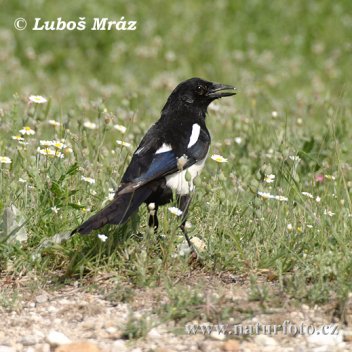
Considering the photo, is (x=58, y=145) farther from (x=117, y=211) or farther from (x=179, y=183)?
(x=117, y=211)

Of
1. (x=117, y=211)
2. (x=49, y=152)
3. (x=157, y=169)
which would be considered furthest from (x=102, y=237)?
(x=49, y=152)

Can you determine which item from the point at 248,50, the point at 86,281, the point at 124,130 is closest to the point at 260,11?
the point at 248,50

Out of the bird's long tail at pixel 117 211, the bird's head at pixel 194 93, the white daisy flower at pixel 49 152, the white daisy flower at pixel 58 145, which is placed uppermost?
the bird's head at pixel 194 93

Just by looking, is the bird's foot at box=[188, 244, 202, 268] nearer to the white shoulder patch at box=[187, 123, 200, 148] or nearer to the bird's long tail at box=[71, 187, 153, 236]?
the bird's long tail at box=[71, 187, 153, 236]

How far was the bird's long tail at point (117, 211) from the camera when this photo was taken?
4.80 metres

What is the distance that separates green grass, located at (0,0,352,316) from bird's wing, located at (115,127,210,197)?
0.21m

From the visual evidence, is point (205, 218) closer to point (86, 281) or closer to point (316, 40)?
point (86, 281)

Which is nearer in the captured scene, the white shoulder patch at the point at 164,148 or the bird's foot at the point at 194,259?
the bird's foot at the point at 194,259

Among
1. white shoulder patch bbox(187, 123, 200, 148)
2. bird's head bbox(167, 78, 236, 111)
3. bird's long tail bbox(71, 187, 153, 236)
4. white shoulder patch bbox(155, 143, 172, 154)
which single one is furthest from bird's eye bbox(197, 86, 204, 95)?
bird's long tail bbox(71, 187, 153, 236)

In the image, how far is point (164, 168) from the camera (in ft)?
18.1

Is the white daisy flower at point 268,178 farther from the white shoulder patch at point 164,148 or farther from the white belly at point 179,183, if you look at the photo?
the white shoulder patch at point 164,148

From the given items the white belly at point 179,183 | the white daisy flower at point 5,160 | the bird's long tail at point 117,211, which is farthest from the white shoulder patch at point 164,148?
the white daisy flower at point 5,160

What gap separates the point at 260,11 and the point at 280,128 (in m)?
5.66

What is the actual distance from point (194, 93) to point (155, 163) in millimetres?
1195
